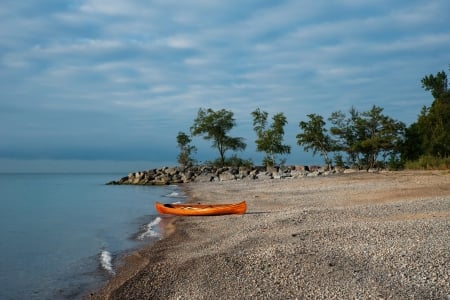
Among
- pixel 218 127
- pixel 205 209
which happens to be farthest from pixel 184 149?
pixel 205 209

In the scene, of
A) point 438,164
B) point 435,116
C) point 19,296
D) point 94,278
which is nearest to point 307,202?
point 94,278

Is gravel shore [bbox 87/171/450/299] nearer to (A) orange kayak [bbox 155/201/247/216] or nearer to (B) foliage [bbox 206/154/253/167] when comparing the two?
(A) orange kayak [bbox 155/201/247/216]

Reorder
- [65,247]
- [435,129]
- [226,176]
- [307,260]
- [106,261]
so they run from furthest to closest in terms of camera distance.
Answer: [226,176] → [435,129] → [65,247] → [106,261] → [307,260]

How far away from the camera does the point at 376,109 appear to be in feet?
173

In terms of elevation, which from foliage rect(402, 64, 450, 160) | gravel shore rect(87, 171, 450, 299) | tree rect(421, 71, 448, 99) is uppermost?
tree rect(421, 71, 448, 99)

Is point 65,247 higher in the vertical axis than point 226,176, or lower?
lower

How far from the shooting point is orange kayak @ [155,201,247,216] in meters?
19.5

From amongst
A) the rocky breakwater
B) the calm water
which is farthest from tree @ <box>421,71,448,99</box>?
the calm water

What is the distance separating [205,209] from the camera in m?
20.7

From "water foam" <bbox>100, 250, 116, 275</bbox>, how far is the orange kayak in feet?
20.8

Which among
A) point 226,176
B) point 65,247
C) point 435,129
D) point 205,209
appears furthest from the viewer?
point 226,176

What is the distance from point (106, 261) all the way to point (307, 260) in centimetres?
673

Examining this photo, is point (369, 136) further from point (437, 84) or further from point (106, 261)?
point (106, 261)

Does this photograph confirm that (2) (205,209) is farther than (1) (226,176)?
No
